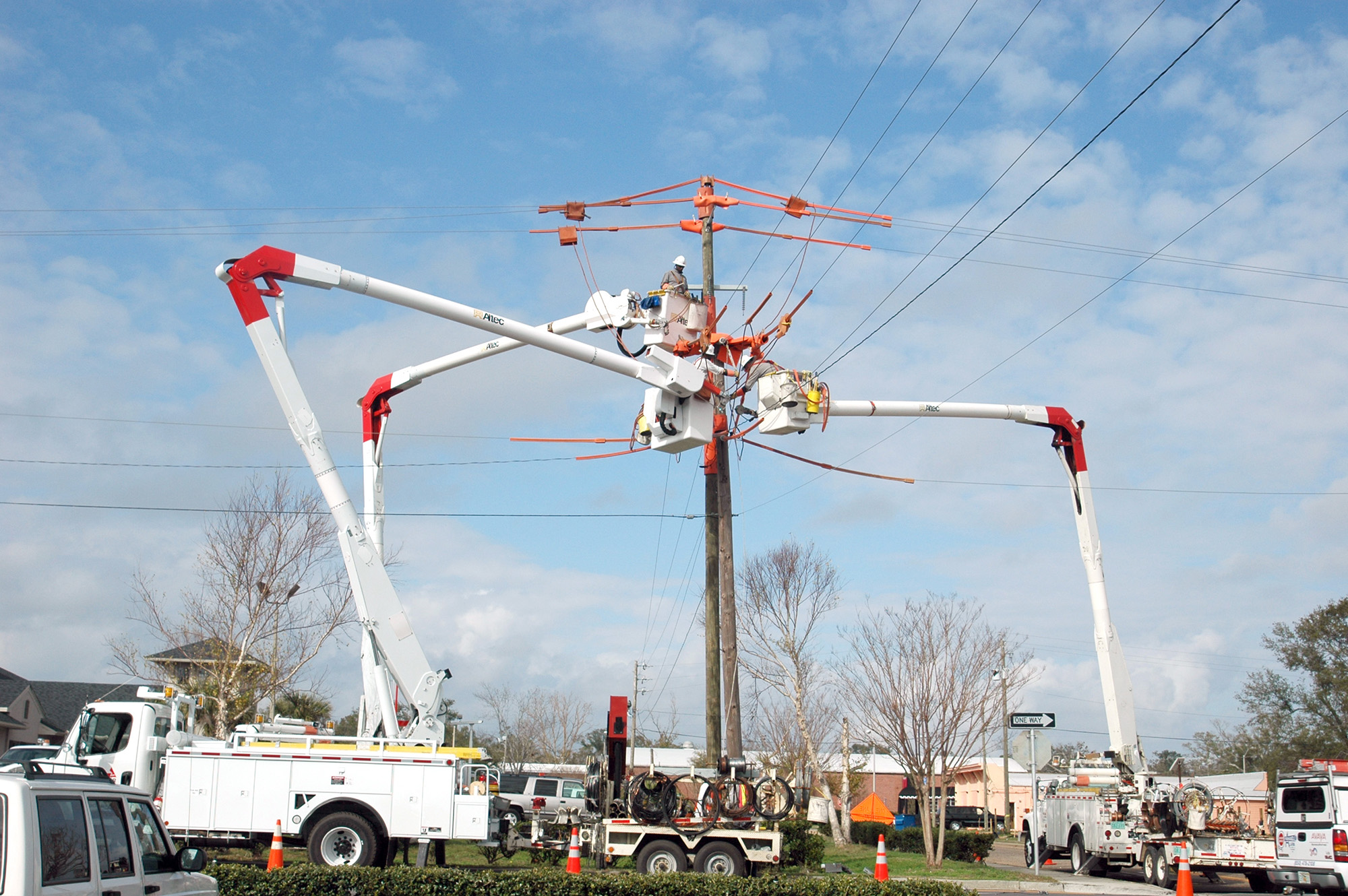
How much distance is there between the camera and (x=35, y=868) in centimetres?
576

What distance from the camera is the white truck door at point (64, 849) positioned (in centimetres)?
592

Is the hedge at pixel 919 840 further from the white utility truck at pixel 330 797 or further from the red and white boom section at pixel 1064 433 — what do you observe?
the white utility truck at pixel 330 797

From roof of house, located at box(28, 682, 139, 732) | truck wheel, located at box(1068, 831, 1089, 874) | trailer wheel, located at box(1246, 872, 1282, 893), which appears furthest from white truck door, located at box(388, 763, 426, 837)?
roof of house, located at box(28, 682, 139, 732)

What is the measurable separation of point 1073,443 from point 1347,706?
44.1m

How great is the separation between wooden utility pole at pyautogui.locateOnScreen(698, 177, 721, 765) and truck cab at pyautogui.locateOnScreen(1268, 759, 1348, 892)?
9652mm

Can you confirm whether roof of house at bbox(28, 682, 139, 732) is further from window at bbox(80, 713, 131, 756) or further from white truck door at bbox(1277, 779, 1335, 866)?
white truck door at bbox(1277, 779, 1335, 866)

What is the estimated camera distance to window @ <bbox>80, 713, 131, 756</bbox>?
1709 cm

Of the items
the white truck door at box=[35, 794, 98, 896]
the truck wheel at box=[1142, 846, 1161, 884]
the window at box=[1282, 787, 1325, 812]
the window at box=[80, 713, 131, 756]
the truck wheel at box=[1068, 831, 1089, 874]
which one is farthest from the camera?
the truck wheel at box=[1068, 831, 1089, 874]

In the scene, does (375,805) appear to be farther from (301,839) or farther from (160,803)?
(160,803)

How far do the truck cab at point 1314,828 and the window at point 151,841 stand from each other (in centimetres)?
1786

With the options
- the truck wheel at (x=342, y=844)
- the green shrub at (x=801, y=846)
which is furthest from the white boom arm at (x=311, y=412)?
the green shrub at (x=801, y=846)

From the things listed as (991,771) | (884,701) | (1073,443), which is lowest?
(991,771)

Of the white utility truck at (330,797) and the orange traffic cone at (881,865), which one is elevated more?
the white utility truck at (330,797)

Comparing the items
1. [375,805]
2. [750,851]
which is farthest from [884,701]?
[375,805]
